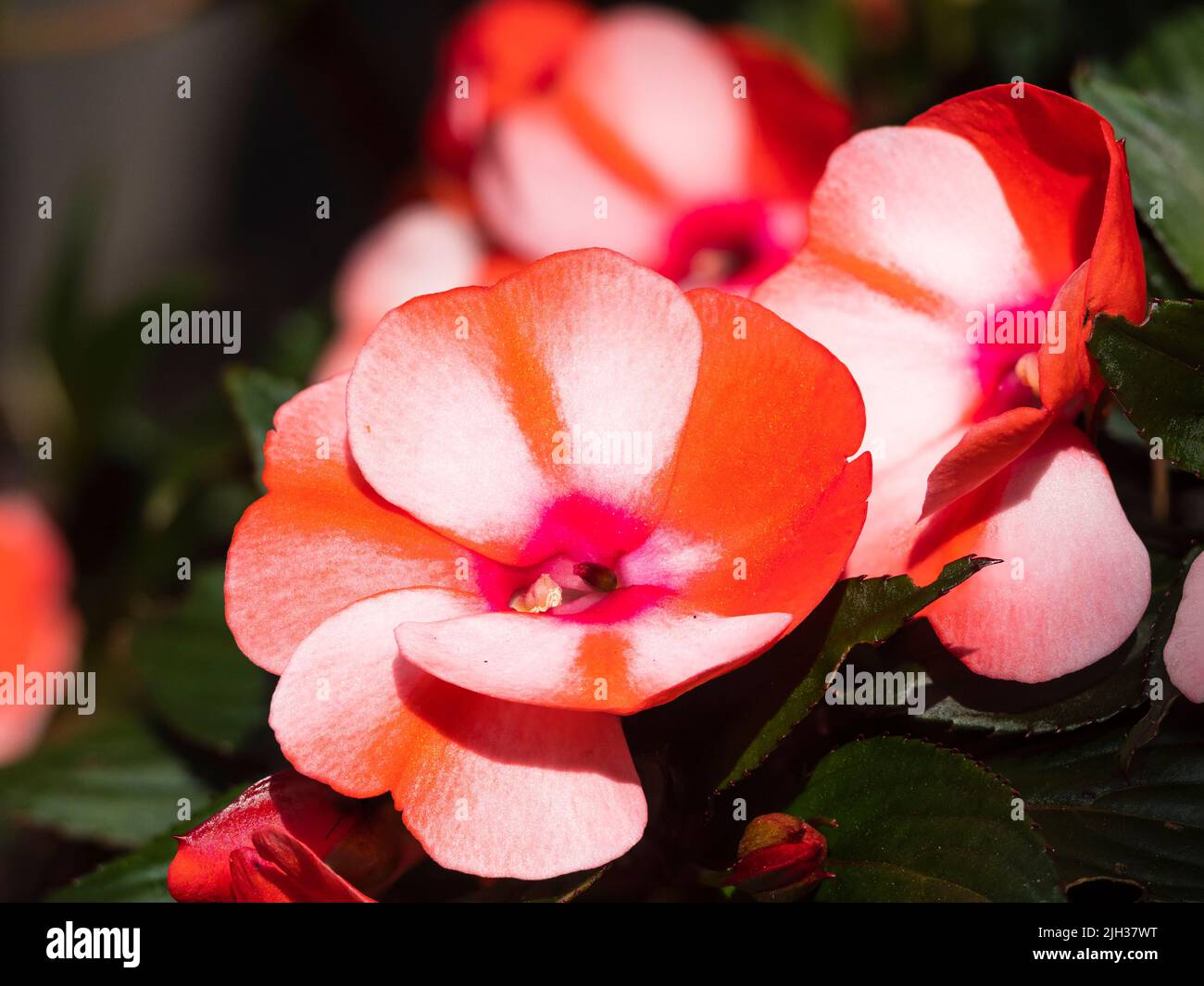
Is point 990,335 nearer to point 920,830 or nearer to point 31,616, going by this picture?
point 920,830

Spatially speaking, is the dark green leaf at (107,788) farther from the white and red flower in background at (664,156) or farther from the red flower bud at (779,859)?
the red flower bud at (779,859)

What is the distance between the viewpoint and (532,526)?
0.37 m

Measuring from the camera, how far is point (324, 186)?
2021 mm

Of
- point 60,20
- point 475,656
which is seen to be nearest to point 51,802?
point 475,656

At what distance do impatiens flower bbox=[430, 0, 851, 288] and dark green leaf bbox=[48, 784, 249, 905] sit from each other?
35cm

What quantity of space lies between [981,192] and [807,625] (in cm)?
15

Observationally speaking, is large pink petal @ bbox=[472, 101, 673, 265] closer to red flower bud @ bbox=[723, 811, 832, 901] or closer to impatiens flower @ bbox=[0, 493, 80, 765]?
red flower bud @ bbox=[723, 811, 832, 901]

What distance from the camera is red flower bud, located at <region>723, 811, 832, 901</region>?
369 mm

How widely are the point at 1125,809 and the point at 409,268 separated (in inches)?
21.1

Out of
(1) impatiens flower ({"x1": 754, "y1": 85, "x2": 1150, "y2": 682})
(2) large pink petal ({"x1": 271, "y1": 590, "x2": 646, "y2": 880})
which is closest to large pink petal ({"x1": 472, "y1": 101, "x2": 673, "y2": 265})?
(1) impatiens flower ({"x1": 754, "y1": 85, "x2": 1150, "y2": 682})

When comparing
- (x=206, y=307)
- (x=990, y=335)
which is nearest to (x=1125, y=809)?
(x=990, y=335)

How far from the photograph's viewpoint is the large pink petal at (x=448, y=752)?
336mm

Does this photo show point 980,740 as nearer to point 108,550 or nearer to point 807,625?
point 807,625
